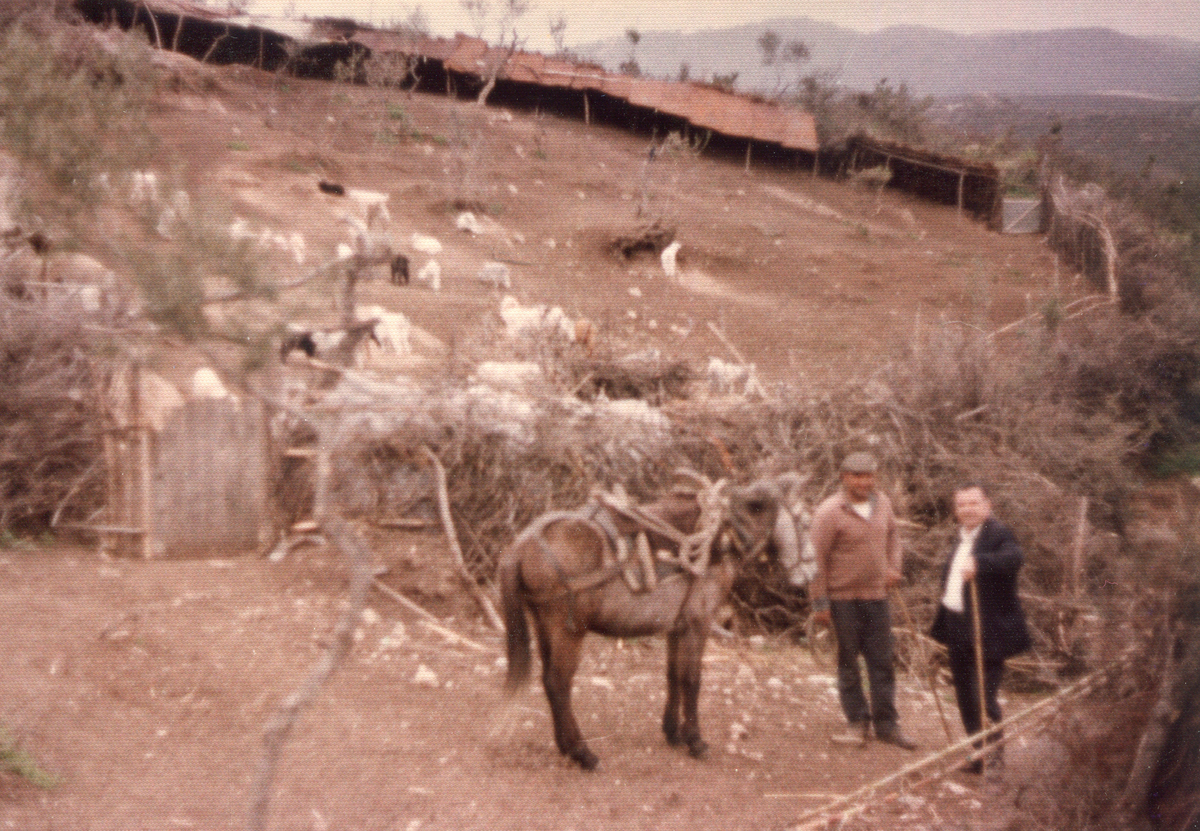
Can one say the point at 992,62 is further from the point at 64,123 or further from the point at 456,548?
the point at 64,123

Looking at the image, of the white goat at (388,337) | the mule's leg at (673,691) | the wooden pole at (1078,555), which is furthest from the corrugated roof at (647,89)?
the mule's leg at (673,691)

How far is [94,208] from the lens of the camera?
368cm

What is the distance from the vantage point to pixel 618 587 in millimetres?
4805

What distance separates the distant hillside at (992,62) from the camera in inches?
246

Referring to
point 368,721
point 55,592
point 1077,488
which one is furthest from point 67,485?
point 1077,488

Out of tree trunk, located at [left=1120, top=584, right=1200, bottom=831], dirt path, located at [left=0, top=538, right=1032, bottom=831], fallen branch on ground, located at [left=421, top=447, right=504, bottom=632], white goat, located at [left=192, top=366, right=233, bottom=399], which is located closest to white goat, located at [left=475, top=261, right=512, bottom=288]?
white goat, located at [left=192, top=366, right=233, bottom=399]

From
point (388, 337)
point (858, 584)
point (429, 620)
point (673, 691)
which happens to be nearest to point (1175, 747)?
point (858, 584)

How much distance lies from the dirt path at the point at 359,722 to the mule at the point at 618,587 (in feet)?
0.79

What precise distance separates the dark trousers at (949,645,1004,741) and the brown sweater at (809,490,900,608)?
0.51 metres

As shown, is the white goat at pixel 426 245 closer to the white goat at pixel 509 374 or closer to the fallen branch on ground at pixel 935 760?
the white goat at pixel 509 374

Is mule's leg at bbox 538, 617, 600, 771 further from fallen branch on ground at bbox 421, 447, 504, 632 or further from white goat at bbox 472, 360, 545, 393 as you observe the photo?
white goat at bbox 472, 360, 545, 393

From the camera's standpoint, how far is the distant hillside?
6.24m

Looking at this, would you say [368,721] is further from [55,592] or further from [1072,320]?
[1072,320]

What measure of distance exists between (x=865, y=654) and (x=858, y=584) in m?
0.46
